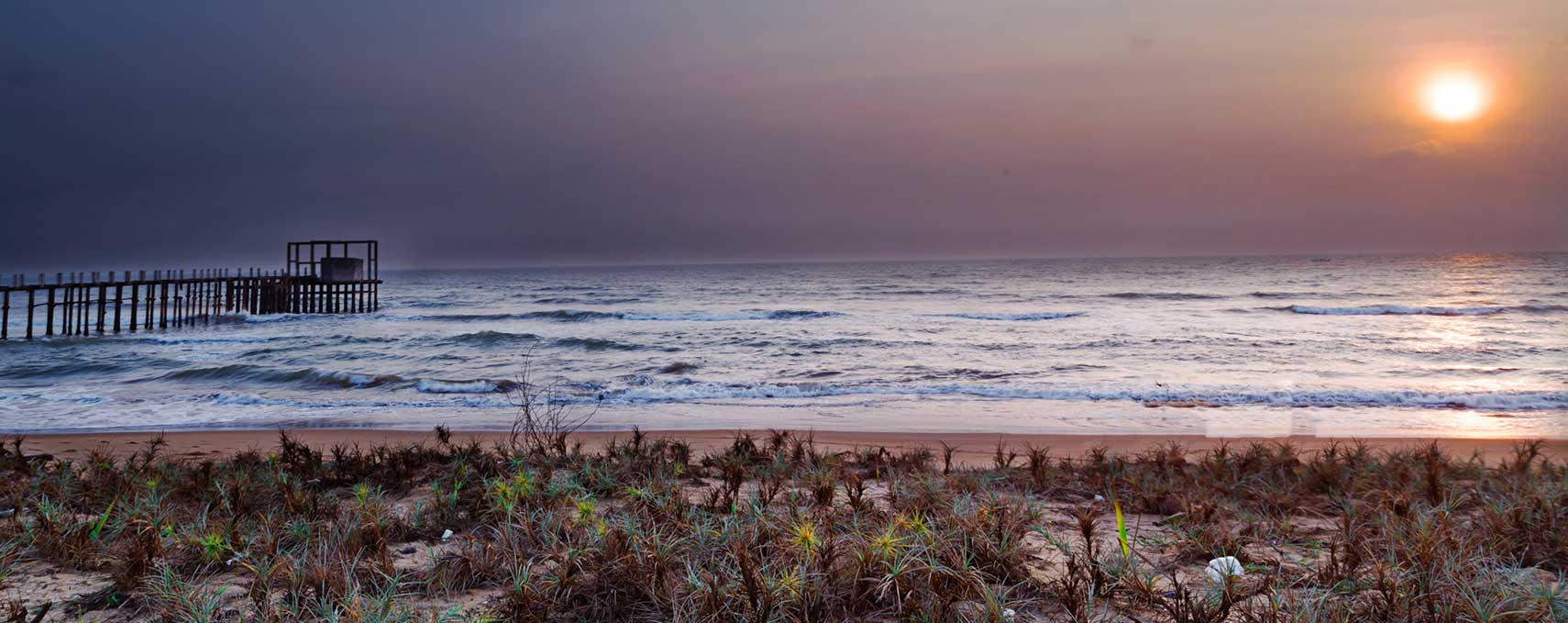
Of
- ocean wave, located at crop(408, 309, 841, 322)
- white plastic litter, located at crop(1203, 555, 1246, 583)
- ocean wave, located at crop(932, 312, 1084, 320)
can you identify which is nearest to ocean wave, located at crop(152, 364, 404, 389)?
white plastic litter, located at crop(1203, 555, 1246, 583)

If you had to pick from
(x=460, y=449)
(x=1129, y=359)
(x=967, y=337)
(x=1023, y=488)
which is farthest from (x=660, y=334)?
(x=1023, y=488)

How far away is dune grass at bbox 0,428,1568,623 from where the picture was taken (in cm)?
298

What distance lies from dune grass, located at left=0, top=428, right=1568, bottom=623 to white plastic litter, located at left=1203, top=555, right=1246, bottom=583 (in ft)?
0.12

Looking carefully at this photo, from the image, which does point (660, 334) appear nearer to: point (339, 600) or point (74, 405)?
point (74, 405)

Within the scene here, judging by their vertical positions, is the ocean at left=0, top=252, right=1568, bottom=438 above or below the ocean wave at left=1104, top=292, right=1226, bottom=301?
below

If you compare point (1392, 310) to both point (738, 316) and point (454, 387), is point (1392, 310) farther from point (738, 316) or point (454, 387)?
point (454, 387)

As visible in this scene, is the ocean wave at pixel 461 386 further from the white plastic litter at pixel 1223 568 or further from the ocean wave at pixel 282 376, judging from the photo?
the white plastic litter at pixel 1223 568

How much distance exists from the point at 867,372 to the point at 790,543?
13583 millimetres

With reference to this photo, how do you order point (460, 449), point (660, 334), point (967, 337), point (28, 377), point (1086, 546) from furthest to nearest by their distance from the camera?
point (660, 334) → point (967, 337) → point (28, 377) → point (460, 449) → point (1086, 546)

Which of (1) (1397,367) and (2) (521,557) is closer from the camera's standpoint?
(2) (521,557)

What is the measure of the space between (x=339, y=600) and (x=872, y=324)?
92.5 feet

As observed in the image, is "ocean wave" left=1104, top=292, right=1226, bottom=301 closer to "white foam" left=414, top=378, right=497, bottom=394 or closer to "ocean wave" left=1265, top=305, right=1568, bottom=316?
"ocean wave" left=1265, top=305, right=1568, bottom=316

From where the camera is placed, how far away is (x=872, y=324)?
1209 inches

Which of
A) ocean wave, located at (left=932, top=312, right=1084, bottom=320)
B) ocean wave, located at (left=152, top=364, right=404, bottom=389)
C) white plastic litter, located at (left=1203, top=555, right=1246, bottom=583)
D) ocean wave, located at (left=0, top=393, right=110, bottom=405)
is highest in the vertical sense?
white plastic litter, located at (left=1203, top=555, right=1246, bottom=583)
